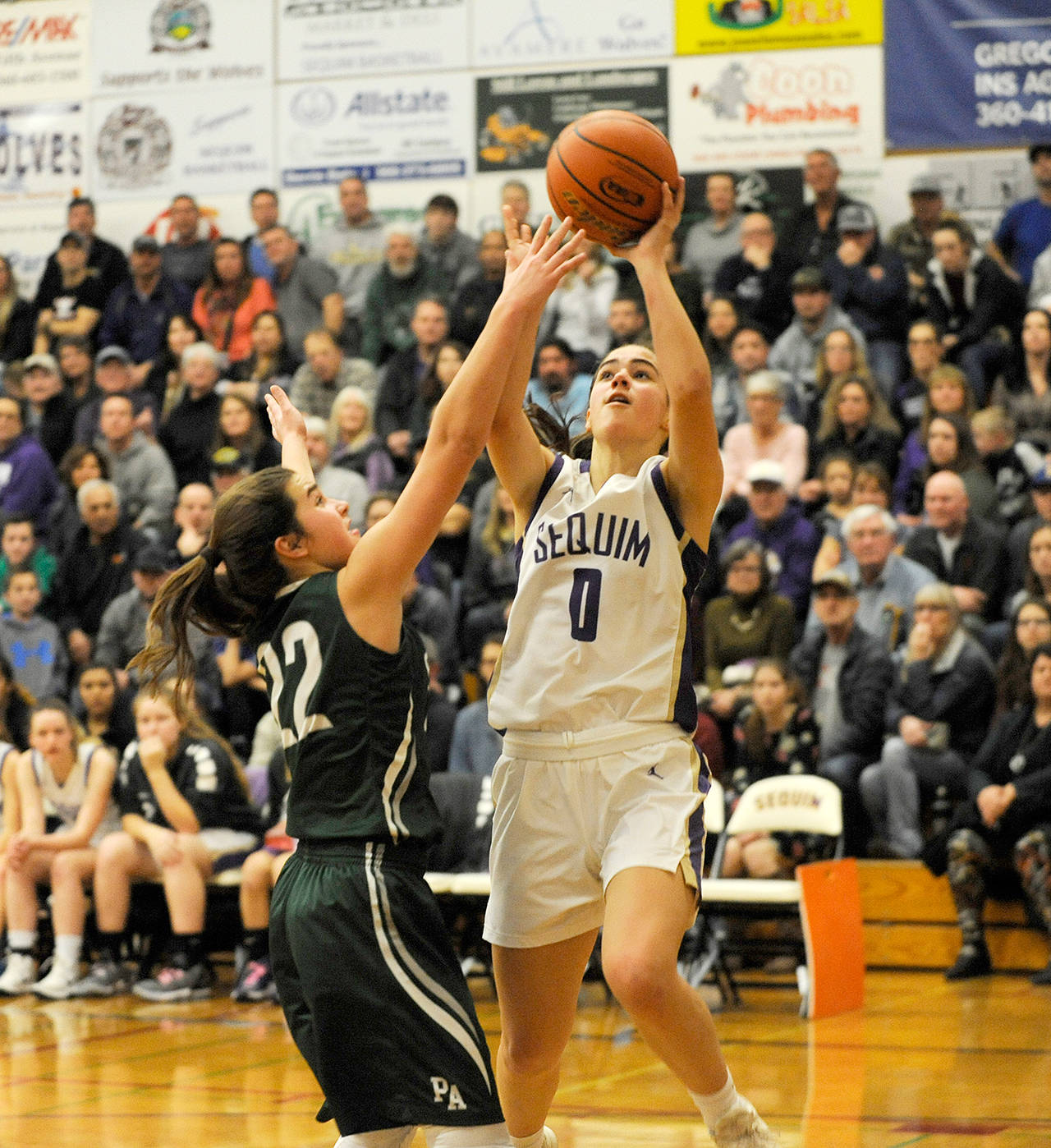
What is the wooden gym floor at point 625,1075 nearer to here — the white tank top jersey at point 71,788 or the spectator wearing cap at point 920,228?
the white tank top jersey at point 71,788

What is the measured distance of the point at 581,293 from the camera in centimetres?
1177

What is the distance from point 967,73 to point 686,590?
9.35 m

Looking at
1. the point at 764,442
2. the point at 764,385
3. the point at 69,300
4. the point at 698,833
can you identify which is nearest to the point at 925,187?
the point at 764,385

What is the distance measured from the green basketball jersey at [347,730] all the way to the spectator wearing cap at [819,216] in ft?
29.1

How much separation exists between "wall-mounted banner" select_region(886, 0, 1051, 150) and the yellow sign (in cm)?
21

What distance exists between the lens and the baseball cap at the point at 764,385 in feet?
33.4

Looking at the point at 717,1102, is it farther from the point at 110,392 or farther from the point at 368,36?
the point at 368,36

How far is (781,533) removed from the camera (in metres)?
9.68

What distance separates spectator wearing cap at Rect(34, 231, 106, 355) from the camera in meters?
13.4

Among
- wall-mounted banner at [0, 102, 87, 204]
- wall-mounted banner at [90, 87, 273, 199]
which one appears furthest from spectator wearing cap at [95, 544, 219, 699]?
wall-mounted banner at [0, 102, 87, 204]

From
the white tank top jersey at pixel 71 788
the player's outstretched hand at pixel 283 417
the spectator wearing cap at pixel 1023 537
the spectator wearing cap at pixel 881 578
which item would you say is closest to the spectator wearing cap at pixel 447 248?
the spectator wearing cap at pixel 881 578

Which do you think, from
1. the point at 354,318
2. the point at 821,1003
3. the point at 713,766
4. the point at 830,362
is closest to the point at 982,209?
the point at 830,362

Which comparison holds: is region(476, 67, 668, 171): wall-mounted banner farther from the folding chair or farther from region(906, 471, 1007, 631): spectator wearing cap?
the folding chair

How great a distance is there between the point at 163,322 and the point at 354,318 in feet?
4.89
